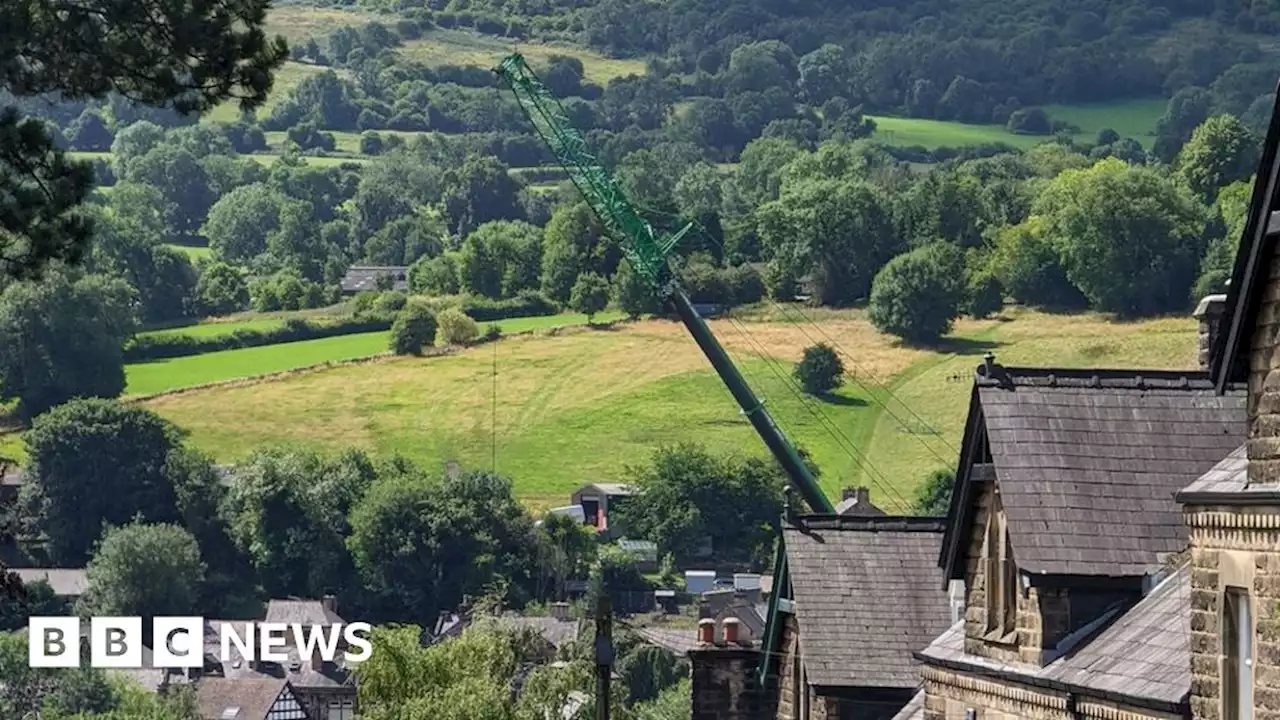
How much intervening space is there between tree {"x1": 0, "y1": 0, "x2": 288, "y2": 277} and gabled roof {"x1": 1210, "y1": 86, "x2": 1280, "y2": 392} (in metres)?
10.6

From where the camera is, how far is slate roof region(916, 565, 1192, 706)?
25250 millimetres

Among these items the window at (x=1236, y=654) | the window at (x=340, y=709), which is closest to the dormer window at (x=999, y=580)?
the window at (x=1236, y=654)

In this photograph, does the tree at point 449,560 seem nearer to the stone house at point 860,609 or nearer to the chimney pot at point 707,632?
the chimney pot at point 707,632

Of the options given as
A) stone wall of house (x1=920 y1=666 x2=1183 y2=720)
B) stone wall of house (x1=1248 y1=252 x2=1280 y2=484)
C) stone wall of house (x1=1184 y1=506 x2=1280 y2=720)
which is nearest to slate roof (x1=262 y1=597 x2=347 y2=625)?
stone wall of house (x1=920 y1=666 x2=1183 y2=720)

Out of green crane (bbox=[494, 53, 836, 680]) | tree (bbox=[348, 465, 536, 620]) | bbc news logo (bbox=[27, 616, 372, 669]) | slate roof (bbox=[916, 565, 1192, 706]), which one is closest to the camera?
slate roof (bbox=[916, 565, 1192, 706])

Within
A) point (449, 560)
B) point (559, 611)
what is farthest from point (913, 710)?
point (449, 560)

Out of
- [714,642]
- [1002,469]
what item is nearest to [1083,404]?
[1002,469]

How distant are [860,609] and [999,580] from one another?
968 cm

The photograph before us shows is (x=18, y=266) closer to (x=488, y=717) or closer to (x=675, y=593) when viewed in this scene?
(x=488, y=717)

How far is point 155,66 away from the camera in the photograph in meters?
29.7

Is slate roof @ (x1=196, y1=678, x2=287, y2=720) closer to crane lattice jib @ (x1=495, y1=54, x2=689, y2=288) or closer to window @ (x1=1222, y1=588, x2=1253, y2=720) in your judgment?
crane lattice jib @ (x1=495, y1=54, x2=689, y2=288)

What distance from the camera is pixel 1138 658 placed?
2627cm

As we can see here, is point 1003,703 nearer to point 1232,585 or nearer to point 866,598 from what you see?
point 1232,585

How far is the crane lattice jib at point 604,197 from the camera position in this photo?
154 metres
